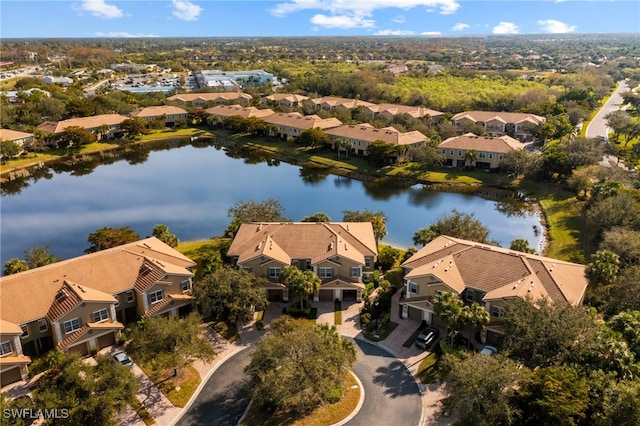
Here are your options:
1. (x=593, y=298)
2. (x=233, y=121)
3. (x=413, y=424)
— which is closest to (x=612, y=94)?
(x=233, y=121)

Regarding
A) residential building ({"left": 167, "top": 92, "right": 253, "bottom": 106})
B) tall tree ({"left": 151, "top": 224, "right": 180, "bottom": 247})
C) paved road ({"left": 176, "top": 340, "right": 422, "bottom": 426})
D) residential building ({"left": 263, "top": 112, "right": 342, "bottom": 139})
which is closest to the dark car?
paved road ({"left": 176, "top": 340, "right": 422, "bottom": 426})

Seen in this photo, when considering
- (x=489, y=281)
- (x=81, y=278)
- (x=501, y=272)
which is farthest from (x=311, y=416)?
(x=81, y=278)

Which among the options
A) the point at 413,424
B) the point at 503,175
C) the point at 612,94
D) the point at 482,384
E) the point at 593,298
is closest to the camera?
the point at 482,384

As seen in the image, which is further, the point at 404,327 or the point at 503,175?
the point at 503,175

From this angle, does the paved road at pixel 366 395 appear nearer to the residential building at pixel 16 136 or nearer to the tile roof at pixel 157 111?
the residential building at pixel 16 136

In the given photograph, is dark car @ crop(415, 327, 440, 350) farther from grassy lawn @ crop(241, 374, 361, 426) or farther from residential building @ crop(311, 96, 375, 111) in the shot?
residential building @ crop(311, 96, 375, 111)

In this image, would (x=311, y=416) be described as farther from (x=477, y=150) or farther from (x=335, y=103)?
(x=335, y=103)

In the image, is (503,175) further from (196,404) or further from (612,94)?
(612,94)
